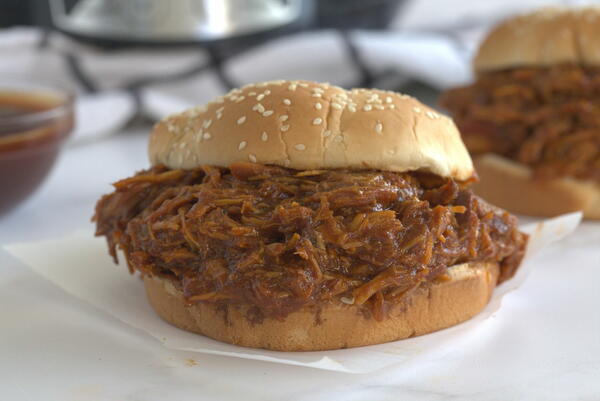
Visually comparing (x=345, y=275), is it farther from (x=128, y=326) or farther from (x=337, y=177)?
(x=128, y=326)

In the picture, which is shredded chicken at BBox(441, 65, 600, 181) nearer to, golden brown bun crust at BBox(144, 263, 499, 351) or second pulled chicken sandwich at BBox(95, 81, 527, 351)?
second pulled chicken sandwich at BBox(95, 81, 527, 351)

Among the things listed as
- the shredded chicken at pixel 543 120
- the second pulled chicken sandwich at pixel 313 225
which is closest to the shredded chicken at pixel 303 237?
the second pulled chicken sandwich at pixel 313 225

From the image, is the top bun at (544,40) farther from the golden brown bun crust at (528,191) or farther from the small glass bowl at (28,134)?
the small glass bowl at (28,134)

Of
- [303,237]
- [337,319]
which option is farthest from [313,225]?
[337,319]

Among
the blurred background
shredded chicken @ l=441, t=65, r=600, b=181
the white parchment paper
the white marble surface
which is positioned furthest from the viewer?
the blurred background

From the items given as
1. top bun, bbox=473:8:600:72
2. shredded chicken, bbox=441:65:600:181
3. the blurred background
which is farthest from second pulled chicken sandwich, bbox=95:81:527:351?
the blurred background
